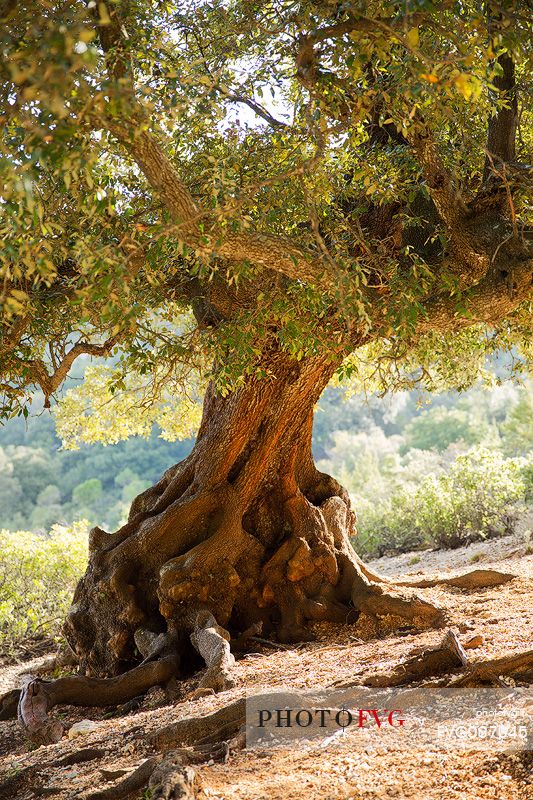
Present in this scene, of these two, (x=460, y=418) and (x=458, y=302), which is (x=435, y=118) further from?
(x=460, y=418)

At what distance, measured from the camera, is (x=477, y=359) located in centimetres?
920

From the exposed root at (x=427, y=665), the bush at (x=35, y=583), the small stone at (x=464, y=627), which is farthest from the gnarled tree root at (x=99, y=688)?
the bush at (x=35, y=583)

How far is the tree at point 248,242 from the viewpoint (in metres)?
3.44

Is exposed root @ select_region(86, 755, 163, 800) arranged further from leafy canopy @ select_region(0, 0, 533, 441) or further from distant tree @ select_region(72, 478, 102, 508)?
distant tree @ select_region(72, 478, 102, 508)

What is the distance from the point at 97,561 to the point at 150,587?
0.66m

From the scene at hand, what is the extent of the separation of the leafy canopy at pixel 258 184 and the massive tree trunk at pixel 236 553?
2.81ft

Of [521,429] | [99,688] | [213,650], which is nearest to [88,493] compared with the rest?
[521,429]

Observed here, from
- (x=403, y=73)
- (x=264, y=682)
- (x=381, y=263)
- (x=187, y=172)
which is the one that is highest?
(x=187, y=172)

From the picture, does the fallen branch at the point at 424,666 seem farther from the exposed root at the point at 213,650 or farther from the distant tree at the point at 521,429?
the distant tree at the point at 521,429

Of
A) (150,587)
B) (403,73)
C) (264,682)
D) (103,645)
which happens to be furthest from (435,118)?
(103,645)

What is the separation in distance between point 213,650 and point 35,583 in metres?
5.55

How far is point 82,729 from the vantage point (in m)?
5.19

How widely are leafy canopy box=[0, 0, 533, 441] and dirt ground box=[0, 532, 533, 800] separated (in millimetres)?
2181

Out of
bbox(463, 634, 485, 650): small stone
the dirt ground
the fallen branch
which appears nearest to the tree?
the dirt ground
